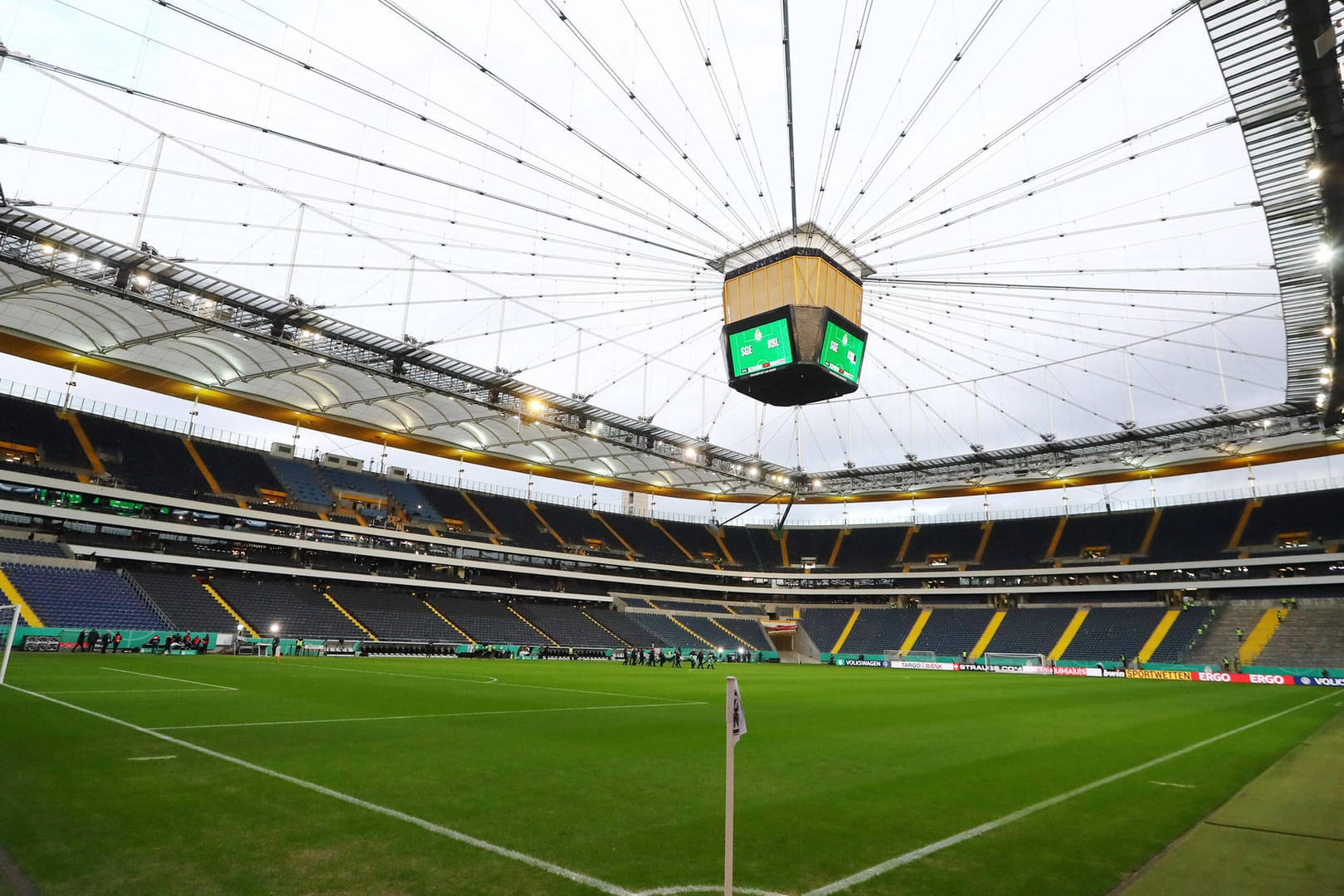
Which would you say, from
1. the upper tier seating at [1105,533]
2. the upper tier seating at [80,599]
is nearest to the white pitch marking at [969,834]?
the upper tier seating at [80,599]

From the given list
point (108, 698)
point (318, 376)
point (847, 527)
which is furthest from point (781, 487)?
point (108, 698)

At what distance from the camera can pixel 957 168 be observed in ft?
61.9

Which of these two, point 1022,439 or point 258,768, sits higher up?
point 1022,439

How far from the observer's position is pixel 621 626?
64000 millimetres

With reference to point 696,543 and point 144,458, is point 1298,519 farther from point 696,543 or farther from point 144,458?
point 144,458

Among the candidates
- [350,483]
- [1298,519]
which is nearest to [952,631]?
[1298,519]

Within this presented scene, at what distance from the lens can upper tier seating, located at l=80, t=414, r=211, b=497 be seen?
46.3 meters

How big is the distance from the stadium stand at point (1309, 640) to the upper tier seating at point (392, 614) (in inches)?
2275

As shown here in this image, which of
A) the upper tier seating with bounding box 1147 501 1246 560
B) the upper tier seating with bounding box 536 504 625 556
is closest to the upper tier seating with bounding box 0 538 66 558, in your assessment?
the upper tier seating with bounding box 536 504 625 556

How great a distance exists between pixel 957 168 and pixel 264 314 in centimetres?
3013

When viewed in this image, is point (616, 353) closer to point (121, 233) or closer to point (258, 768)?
point (121, 233)

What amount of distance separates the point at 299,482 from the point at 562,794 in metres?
57.3

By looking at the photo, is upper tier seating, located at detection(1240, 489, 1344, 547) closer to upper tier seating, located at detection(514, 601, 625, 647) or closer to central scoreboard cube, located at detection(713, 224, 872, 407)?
central scoreboard cube, located at detection(713, 224, 872, 407)

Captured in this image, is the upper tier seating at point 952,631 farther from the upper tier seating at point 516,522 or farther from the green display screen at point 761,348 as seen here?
the green display screen at point 761,348
